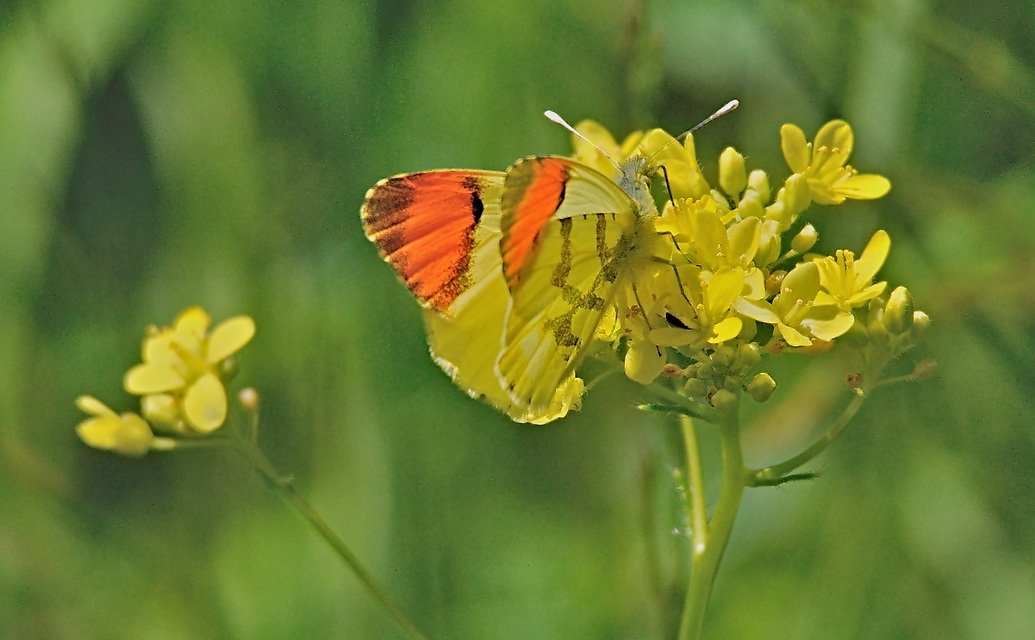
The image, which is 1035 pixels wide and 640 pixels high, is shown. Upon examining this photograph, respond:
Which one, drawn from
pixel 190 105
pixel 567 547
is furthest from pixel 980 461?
pixel 190 105

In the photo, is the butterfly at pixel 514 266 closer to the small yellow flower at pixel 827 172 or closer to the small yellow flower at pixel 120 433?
the small yellow flower at pixel 827 172

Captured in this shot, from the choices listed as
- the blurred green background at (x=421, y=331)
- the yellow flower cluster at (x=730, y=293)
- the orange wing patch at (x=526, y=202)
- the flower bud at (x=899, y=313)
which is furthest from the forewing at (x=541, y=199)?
the blurred green background at (x=421, y=331)

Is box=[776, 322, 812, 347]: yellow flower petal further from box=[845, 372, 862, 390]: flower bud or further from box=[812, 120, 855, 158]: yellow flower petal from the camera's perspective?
box=[812, 120, 855, 158]: yellow flower petal

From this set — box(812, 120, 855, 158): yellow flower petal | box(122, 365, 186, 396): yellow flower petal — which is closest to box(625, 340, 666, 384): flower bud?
box(812, 120, 855, 158): yellow flower petal

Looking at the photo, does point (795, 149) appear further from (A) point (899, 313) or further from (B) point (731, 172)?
(A) point (899, 313)

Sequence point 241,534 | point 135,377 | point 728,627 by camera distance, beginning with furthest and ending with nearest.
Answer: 1. point 241,534
2. point 728,627
3. point 135,377

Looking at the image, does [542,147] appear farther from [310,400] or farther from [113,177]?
[113,177]

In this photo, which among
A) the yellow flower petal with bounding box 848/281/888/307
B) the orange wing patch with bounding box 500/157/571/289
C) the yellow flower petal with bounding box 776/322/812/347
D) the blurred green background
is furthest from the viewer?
the blurred green background
